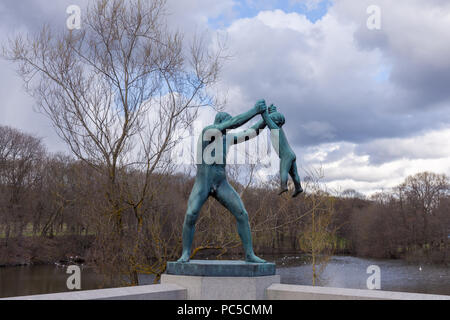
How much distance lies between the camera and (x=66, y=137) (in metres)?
10.5

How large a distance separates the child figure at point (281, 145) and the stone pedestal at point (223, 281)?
1.23 meters

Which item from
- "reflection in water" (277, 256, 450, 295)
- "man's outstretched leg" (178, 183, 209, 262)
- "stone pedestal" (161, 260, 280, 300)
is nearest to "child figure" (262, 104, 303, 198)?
"man's outstretched leg" (178, 183, 209, 262)

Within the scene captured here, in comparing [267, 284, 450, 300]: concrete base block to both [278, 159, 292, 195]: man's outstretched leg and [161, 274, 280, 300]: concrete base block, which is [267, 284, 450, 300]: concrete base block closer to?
[161, 274, 280, 300]: concrete base block

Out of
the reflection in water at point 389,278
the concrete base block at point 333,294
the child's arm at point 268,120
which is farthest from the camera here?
the reflection in water at point 389,278

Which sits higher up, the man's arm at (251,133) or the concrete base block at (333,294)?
the man's arm at (251,133)

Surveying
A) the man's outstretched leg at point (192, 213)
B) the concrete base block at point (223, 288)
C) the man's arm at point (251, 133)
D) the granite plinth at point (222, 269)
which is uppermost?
the man's arm at point (251, 133)

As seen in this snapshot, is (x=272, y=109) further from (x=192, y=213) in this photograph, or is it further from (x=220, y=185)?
(x=192, y=213)

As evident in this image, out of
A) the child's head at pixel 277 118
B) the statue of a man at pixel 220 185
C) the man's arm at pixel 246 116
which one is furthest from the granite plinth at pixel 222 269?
the child's head at pixel 277 118

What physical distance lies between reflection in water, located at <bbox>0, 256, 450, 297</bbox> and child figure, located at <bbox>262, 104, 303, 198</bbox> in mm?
15344

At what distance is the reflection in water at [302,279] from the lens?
2209 centimetres

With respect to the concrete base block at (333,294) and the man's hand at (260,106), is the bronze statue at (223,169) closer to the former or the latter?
the man's hand at (260,106)

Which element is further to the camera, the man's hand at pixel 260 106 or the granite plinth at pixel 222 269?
the man's hand at pixel 260 106

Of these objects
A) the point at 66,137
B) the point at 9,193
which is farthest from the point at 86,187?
the point at 9,193
